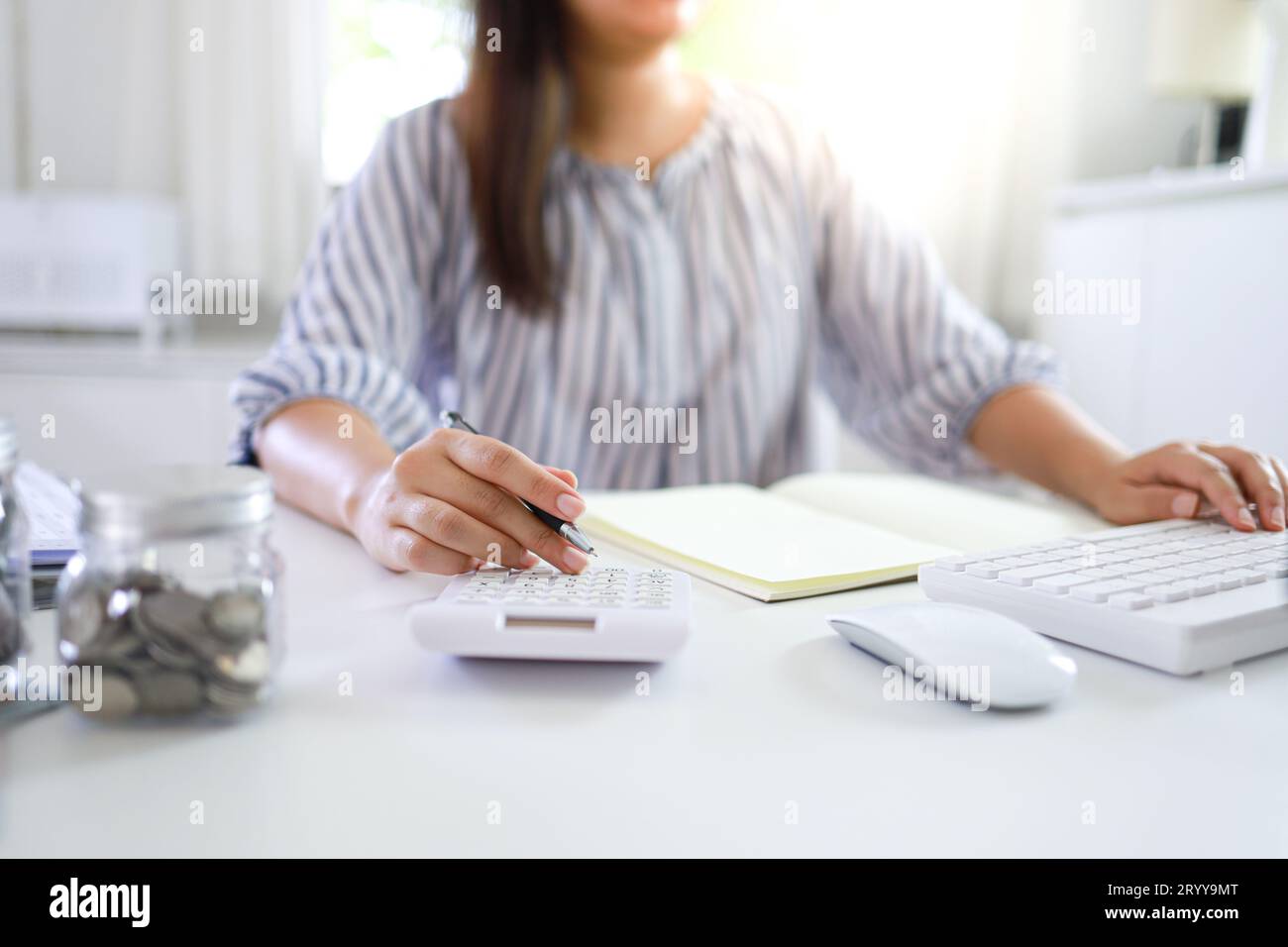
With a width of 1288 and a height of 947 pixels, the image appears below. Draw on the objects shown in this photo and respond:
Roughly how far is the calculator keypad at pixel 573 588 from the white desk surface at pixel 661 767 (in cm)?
3

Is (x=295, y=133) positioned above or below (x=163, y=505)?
above

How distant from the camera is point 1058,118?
2172mm

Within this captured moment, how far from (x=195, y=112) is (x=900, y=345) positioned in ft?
5.96

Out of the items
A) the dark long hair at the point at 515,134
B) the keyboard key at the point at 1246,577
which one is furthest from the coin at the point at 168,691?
the dark long hair at the point at 515,134

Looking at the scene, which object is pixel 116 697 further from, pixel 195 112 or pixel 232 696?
pixel 195 112

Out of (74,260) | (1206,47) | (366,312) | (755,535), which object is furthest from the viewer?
(74,260)

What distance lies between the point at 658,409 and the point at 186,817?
0.90 m

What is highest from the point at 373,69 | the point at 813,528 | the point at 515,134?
the point at 373,69

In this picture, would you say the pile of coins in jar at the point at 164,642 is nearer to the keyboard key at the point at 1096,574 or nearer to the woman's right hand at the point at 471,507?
the woman's right hand at the point at 471,507

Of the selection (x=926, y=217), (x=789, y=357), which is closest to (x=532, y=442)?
(x=789, y=357)

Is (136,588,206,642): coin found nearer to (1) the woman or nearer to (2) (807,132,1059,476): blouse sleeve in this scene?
(1) the woman

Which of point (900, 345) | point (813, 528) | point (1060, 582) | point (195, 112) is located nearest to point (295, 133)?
point (195, 112)

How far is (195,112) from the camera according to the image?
2205 mm

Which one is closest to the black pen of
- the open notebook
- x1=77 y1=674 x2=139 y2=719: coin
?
the open notebook
